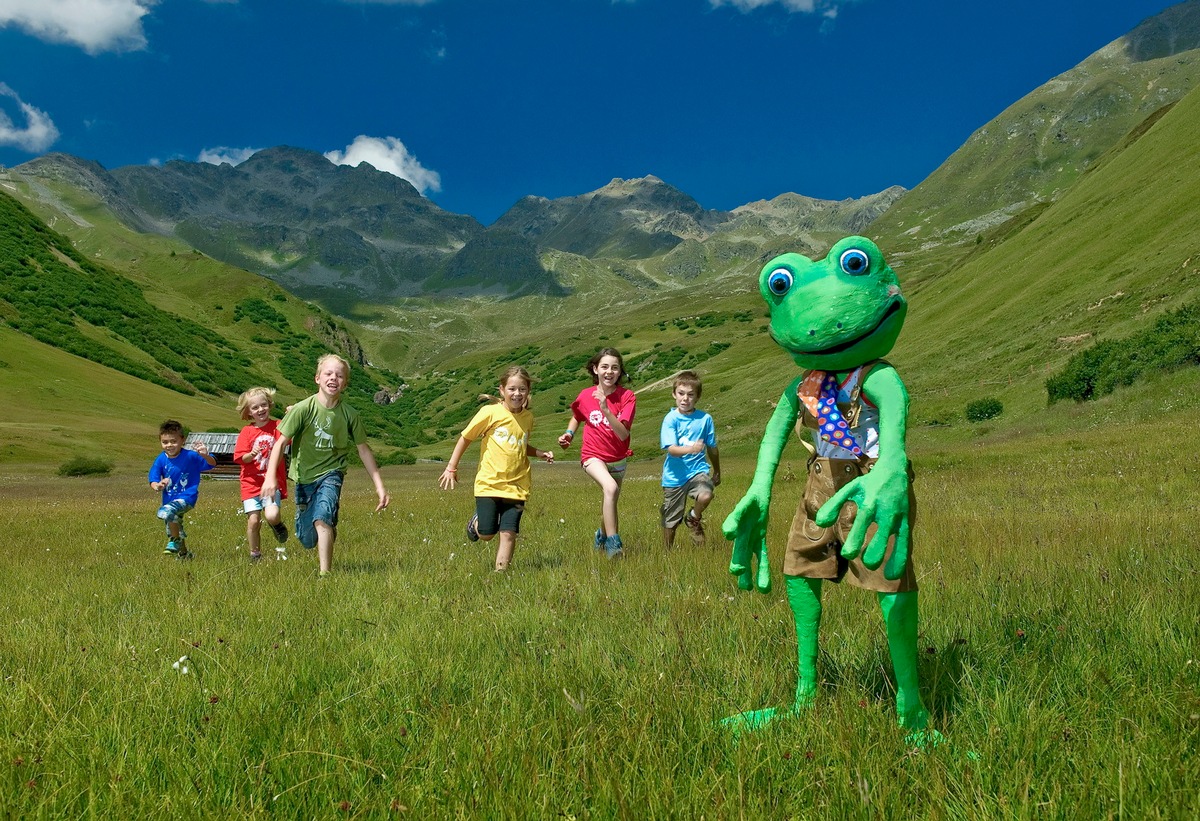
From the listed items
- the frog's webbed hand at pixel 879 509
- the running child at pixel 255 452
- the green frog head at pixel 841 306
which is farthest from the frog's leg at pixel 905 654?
the running child at pixel 255 452

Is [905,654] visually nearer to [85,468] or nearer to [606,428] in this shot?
[606,428]

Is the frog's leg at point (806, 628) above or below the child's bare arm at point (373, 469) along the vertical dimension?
below

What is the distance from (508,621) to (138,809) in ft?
9.25

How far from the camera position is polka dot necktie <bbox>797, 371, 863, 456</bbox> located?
3547 millimetres

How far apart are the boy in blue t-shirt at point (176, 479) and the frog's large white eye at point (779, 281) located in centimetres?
980

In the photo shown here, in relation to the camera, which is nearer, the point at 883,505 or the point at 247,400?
the point at 883,505

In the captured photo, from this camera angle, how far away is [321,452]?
8.70 meters

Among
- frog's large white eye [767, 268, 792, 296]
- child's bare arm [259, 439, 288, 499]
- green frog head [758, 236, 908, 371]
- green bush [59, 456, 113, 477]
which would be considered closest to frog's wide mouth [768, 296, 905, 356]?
green frog head [758, 236, 908, 371]

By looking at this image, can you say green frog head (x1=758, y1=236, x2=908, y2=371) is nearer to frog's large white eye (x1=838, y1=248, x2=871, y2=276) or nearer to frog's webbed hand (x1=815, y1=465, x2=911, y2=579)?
frog's large white eye (x1=838, y1=248, x2=871, y2=276)

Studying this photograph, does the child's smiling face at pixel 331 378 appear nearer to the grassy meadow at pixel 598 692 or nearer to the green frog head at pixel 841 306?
the grassy meadow at pixel 598 692

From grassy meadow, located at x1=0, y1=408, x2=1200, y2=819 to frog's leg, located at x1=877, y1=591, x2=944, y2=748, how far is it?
16cm

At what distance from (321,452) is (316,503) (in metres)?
0.65

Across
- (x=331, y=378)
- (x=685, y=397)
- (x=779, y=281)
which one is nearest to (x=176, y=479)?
(x=331, y=378)

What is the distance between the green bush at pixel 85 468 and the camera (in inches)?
1174
